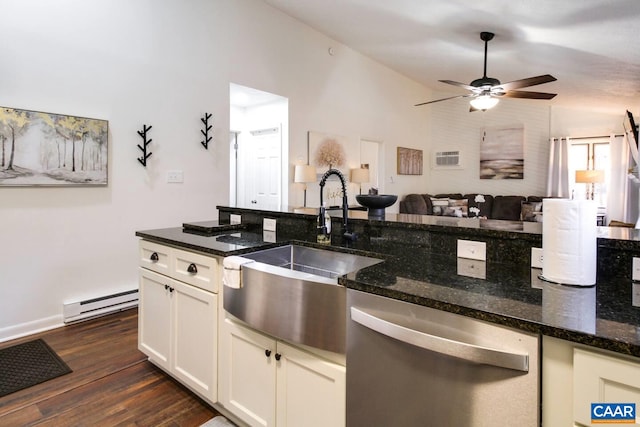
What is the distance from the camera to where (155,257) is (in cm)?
203

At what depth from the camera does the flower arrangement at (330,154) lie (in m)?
5.33

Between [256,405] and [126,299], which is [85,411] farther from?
[126,299]

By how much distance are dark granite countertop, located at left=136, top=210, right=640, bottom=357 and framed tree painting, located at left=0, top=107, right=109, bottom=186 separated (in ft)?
9.10

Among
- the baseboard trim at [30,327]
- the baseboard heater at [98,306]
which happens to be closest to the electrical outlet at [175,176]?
the baseboard heater at [98,306]

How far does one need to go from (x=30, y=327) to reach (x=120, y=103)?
2.03 meters

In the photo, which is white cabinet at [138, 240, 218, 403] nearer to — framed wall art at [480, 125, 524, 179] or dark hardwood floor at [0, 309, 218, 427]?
dark hardwood floor at [0, 309, 218, 427]

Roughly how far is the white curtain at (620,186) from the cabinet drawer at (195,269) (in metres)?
6.71

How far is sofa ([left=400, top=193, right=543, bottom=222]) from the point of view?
21.5ft

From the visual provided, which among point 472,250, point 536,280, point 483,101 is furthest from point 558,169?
point 536,280

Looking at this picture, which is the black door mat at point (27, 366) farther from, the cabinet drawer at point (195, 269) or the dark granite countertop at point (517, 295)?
the dark granite countertop at point (517, 295)

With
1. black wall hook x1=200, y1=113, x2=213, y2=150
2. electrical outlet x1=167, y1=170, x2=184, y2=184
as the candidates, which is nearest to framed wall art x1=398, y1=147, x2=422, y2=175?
black wall hook x1=200, y1=113, x2=213, y2=150

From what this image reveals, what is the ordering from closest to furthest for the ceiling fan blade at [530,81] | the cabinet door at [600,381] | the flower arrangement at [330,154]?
the cabinet door at [600,381] < the ceiling fan blade at [530,81] < the flower arrangement at [330,154]

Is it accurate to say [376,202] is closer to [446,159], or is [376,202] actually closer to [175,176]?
[175,176]

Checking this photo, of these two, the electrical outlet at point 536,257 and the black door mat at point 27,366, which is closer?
the electrical outlet at point 536,257
